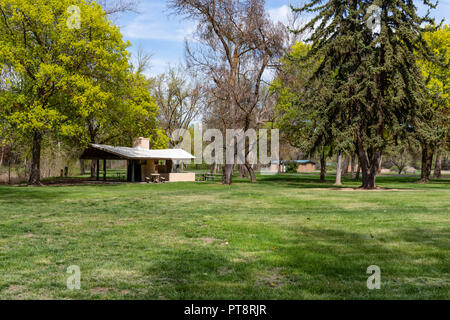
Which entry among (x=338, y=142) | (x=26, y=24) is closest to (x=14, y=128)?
(x=26, y=24)

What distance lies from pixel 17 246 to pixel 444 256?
7535mm

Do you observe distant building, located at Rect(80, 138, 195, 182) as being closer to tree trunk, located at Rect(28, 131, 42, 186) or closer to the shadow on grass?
tree trunk, located at Rect(28, 131, 42, 186)

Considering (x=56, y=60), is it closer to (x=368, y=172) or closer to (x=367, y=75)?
(x=367, y=75)

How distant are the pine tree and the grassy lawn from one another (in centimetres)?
1274

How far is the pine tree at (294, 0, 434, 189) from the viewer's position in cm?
2352

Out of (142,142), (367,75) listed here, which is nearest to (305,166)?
(142,142)

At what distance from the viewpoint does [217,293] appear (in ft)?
15.7

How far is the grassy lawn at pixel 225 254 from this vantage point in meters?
4.92

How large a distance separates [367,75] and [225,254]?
1988 centimetres

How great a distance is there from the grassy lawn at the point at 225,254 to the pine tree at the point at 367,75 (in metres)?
12.7

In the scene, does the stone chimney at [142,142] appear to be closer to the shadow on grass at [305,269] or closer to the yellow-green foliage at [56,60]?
the yellow-green foliage at [56,60]

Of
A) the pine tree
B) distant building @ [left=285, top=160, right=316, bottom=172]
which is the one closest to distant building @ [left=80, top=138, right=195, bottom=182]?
the pine tree

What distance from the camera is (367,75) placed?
23.6 m

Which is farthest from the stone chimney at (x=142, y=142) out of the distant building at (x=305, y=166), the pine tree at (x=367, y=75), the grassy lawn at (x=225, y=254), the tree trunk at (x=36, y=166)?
the distant building at (x=305, y=166)
